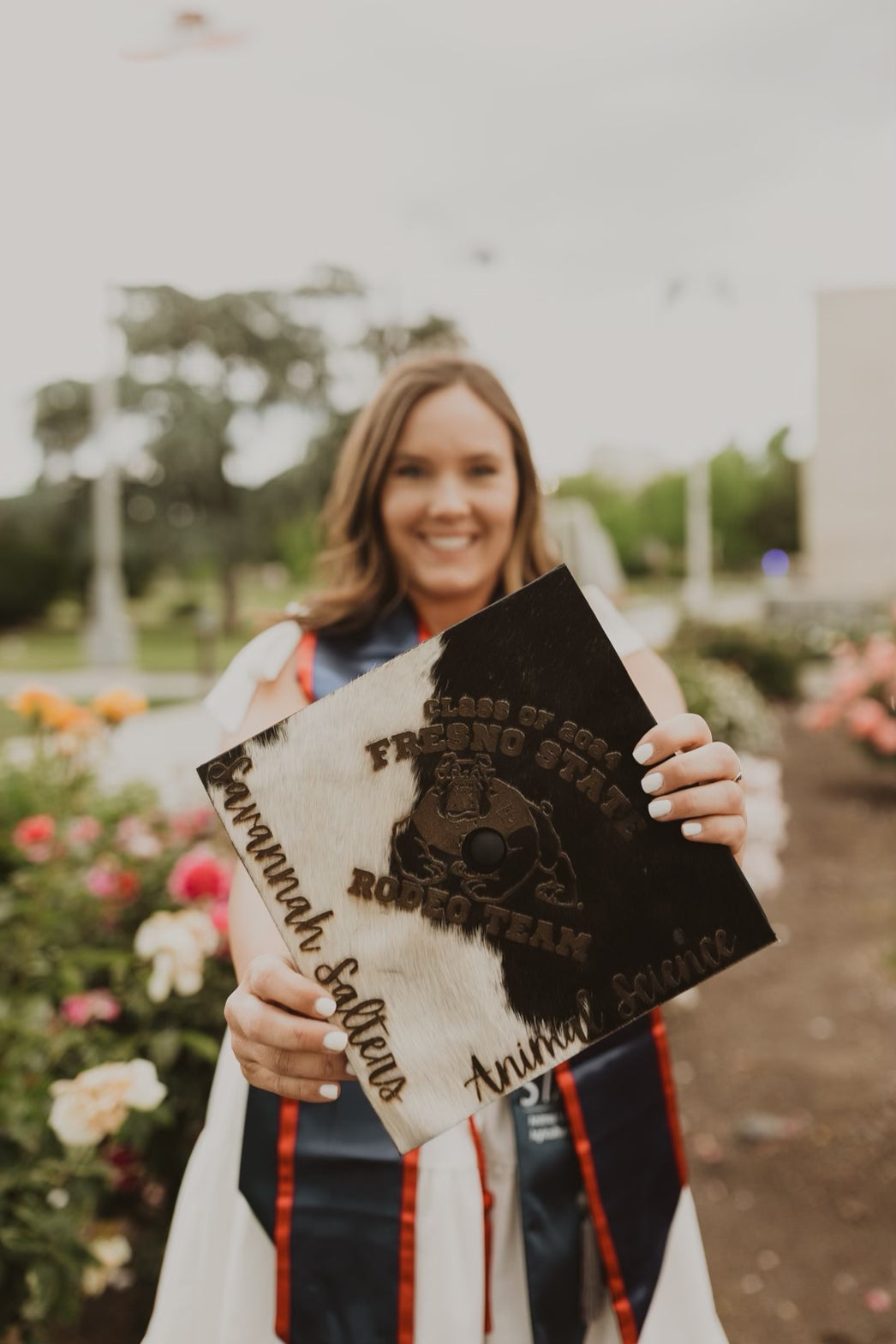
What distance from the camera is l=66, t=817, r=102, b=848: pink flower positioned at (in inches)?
99.6

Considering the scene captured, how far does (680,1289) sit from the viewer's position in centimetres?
133

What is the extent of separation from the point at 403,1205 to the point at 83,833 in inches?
62.6

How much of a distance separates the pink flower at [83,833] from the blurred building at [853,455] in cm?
1810

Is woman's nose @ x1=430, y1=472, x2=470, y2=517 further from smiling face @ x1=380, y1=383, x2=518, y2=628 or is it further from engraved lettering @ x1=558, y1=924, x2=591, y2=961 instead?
engraved lettering @ x1=558, y1=924, x2=591, y2=961

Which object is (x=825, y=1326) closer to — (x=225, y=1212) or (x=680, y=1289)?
(x=680, y=1289)

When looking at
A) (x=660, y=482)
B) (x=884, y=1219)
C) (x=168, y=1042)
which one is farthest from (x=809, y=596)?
(x=660, y=482)

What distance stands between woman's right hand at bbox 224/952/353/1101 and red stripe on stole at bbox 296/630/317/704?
1.57 ft

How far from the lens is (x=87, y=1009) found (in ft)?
6.36

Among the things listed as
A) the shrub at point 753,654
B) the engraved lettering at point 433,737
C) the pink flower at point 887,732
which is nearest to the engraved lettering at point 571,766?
the engraved lettering at point 433,737

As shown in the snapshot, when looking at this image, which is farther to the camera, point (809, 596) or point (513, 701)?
point (809, 596)

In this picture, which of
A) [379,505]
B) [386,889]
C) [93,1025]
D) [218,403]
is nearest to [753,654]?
[93,1025]

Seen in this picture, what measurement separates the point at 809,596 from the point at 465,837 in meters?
20.7

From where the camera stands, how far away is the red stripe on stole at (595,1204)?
1.24 meters

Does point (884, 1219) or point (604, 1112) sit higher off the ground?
point (604, 1112)
